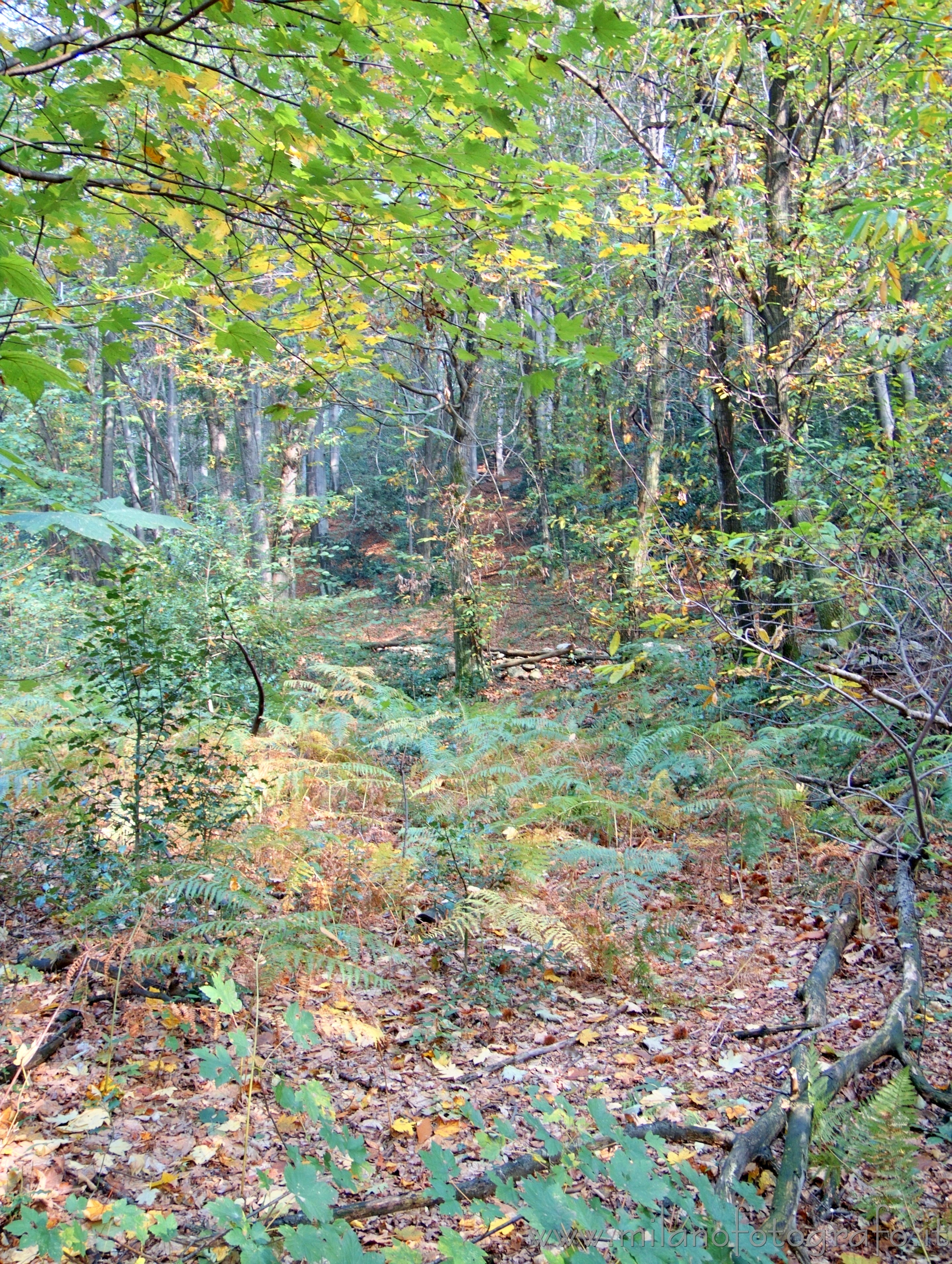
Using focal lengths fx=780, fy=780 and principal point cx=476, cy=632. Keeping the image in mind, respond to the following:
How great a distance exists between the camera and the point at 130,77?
233cm

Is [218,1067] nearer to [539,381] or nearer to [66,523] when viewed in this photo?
[66,523]

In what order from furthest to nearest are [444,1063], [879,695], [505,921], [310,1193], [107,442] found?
[107,442] < [505,921] < [879,695] < [444,1063] < [310,1193]

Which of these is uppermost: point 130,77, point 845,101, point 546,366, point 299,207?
point 845,101

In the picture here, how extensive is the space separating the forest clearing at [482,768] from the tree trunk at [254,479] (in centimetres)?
386

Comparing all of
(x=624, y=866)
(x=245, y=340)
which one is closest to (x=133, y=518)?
(x=245, y=340)

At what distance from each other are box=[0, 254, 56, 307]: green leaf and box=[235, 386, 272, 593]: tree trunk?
9.61m

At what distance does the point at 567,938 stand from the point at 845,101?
7.95 m

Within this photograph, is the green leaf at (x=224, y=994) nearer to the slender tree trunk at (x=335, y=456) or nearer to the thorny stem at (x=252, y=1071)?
the thorny stem at (x=252, y=1071)

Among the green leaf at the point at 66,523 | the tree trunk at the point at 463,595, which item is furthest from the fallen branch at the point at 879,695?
the tree trunk at the point at 463,595

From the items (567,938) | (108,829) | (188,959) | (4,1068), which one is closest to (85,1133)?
(4,1068)

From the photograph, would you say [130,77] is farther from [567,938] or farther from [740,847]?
[740,847]

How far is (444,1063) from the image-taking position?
2.99 metres

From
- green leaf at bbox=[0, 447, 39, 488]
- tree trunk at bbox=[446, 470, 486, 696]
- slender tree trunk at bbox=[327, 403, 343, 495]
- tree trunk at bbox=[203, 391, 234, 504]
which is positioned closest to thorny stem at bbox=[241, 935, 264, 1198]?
green leaf at bbox=[0, 447, 39, 488]

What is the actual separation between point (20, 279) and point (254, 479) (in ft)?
43.6
